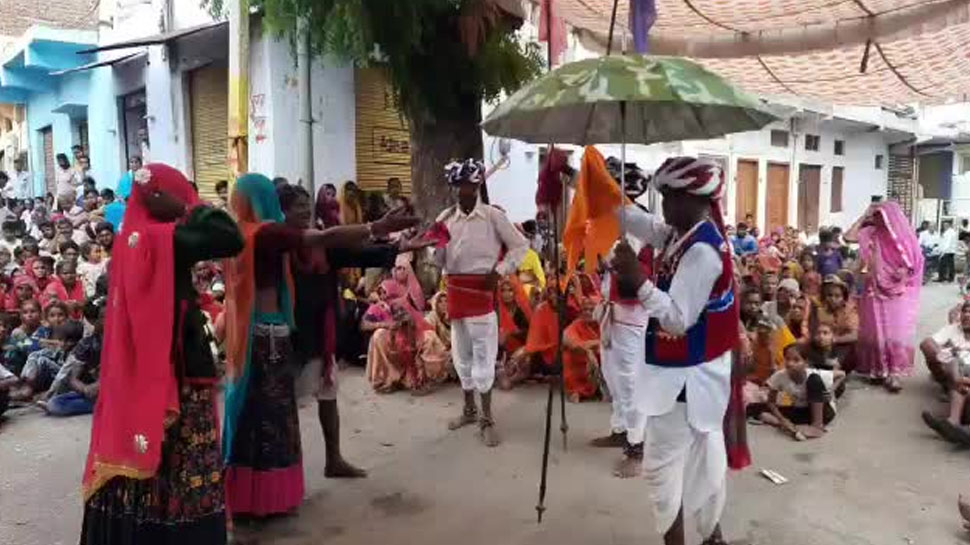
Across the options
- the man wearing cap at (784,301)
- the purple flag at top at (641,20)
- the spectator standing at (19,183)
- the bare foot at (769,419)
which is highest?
the purple flag at top at (641,20)

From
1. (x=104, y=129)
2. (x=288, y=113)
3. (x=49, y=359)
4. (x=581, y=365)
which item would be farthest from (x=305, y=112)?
(x=104, y=129)

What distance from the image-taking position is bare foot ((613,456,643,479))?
4.61 meters

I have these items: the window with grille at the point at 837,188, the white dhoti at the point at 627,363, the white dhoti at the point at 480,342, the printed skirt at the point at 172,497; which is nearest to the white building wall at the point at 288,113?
the white dhoti at the point at 480,342

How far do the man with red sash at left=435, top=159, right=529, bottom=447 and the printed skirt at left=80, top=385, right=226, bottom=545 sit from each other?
244cm

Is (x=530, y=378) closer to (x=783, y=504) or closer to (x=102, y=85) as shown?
(x=783, y=504)

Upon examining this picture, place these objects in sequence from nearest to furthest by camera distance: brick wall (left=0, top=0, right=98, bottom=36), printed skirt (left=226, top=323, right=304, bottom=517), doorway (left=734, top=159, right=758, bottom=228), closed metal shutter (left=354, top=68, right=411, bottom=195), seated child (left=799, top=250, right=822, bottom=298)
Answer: printed skirt (left=226, top=323, right=304, bottom=517), seated child (left=799, top=250, right=822, bottom=298), closed metal shutter (left=354, top=68, right=411, bottom=195), brick wall (left=0, top=0, right=98, bottom=36), doorway (left=734, top=159, right=758, bottom=228)

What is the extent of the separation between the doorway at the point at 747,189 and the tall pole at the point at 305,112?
13.9 meters

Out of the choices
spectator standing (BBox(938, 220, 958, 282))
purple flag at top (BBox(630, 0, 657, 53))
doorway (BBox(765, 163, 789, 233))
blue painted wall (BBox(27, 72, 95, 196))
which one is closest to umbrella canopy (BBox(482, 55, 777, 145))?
purple flag at top (BBox(630, 0, 657, 53))

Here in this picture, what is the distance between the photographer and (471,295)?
5.39m

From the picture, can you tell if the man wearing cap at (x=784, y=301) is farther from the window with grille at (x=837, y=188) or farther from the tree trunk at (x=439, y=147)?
the window with grille at (x=837, y=188)

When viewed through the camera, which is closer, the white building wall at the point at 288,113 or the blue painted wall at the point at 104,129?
the white building wall at the point at 288,113

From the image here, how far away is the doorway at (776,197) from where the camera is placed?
21.3m

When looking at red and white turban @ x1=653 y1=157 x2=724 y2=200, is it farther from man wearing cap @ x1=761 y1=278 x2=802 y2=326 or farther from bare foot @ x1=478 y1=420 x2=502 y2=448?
man wearing cap @ x1=761 y1=278 x2=802 y2=326

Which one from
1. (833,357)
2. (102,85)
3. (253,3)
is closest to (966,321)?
(833,357)
